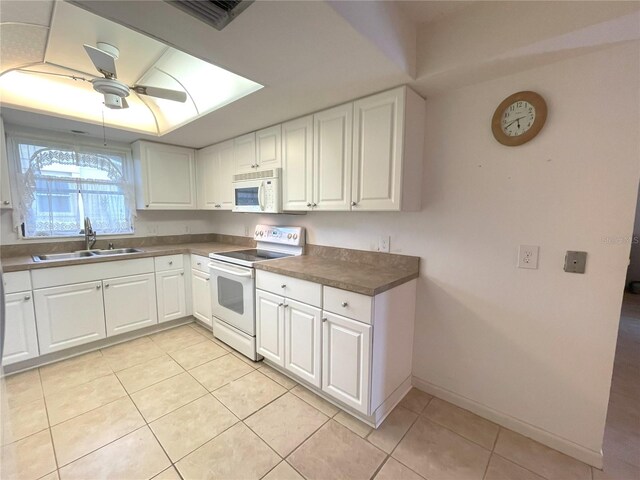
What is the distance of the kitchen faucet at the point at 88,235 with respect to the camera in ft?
9.42

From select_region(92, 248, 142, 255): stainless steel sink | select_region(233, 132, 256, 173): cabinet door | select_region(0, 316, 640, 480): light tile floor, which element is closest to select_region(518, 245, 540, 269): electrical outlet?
select_region(0, 316, 640, 480): light tile floor

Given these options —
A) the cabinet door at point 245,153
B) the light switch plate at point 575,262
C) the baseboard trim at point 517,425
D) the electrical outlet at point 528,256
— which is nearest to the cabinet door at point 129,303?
the cabinet door at point 245,153

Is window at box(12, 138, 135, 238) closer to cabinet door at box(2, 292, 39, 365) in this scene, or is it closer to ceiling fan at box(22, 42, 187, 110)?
cabinet door at box(2, 292, 39, 365)

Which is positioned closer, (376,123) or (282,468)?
(282,468)

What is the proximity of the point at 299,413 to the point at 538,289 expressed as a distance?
168cm

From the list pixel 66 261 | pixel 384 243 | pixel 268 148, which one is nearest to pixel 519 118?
pixel 384 243

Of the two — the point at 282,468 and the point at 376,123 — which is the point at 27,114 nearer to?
the point at 376,123

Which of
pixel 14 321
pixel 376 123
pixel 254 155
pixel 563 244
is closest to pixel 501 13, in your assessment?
pixel 376 123

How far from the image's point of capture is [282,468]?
144 cm

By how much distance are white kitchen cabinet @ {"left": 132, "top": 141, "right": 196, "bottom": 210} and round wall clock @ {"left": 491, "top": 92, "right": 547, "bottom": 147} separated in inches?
128

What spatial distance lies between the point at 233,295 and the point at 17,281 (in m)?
1.65

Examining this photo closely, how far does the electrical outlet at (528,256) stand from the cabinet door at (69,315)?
3427mm

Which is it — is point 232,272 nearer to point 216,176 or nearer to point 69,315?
point 216,176

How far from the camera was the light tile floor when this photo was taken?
4.67ft
